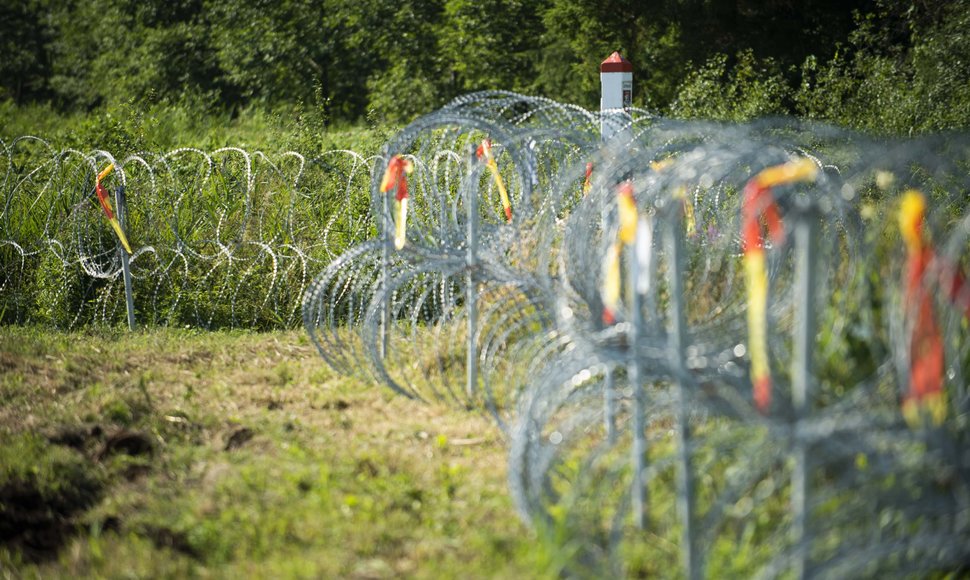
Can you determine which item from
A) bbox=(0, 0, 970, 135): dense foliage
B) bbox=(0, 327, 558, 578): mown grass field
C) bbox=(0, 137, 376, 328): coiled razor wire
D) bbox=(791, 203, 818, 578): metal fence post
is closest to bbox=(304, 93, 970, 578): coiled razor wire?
bbox=(791, 203, 818, 578): metal fence post

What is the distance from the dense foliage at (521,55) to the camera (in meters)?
14.4

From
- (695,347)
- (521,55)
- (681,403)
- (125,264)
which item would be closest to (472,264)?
(695,347)

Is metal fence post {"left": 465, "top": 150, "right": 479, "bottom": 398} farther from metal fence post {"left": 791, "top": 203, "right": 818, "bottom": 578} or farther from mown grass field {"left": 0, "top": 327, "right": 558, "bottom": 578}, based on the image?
metal fence post {"left": 791, "top": 203, "right": 818, "bottom": 578}

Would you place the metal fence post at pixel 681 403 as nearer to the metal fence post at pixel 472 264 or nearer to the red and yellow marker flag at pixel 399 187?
the metal fence post at pixel 472 264

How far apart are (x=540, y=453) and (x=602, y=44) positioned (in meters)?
16.3

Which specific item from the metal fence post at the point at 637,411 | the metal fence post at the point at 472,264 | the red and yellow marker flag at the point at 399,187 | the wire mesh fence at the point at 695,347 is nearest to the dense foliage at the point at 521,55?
the wire mesh fence at the point at 695,347

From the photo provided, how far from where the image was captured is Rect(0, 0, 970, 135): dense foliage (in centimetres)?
1436

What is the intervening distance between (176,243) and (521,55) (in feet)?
42.2

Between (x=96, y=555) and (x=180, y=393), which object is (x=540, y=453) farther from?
(x=180, y=393)

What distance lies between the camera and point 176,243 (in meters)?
10.9

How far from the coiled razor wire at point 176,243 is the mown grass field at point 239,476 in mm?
1615

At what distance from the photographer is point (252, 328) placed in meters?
10.0

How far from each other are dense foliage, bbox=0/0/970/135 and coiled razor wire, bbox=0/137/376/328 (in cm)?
273

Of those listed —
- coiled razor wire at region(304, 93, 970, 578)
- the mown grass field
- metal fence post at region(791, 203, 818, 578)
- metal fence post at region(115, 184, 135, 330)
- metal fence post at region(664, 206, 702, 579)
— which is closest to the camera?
metal fence post at region(791, 203, 818, 578)
